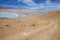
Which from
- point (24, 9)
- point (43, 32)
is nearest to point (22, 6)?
point (24, 9)

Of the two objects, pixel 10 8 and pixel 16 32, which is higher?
pixel 10 8

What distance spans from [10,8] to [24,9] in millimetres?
177

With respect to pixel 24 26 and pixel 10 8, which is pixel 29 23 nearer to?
pixel 24 26

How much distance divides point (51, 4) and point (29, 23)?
1.16ft

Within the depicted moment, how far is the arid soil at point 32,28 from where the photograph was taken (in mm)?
1517

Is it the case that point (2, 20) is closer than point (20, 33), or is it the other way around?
point (20, 33)

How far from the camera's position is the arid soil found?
1.52 meters

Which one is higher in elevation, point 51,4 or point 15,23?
point 51,4

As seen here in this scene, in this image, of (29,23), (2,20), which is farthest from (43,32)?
(2,20)

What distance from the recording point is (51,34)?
1.52 metres

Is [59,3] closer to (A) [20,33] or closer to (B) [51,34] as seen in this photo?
(B) [51,34]

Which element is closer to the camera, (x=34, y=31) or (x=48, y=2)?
(x=34, y=31)

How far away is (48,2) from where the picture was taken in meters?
1.66

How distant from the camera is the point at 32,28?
159cm
